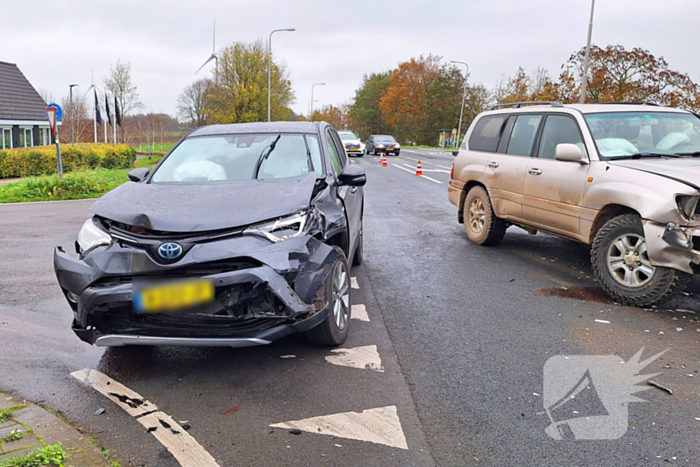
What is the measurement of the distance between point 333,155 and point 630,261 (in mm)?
3026

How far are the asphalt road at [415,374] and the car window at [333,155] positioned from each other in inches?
52.1

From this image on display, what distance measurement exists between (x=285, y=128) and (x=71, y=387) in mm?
2987

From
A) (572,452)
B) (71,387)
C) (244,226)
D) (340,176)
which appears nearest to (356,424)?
(572,452)

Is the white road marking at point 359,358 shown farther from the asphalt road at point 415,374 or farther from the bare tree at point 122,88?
the bare tree at point 122,88

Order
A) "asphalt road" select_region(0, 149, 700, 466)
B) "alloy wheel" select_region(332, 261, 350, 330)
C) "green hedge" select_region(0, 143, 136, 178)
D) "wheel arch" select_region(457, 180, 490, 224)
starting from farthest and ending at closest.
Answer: "green hedge" select_region(0, 143, 136, 178) < "wheel arch" select_region(457, 180, 490, 224) < "alloy wheel" select_region(332, 261, 350, 330) < "asphalt road" select_region(0, 149, 700, 466)

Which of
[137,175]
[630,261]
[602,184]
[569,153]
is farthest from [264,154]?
[630,261]

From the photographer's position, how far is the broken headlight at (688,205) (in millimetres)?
4996

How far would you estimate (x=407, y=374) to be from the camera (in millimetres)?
3982

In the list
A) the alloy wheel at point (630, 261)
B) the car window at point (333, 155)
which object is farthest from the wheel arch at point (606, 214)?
the car window at point (333, 155)

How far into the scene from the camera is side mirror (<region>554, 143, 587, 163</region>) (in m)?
6.19

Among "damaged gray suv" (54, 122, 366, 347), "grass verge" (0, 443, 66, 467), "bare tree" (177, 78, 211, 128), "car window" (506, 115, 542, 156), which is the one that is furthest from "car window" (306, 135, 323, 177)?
"bare tree" (177, 78, 211, 128)

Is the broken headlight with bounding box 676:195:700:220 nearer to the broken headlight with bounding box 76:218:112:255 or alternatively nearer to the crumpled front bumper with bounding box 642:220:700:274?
the crumpled front bumper with bounding box 642:220:700:274

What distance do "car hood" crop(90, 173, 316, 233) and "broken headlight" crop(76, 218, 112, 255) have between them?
0.10 metres

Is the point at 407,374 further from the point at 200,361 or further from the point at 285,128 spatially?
the point at 285,128
